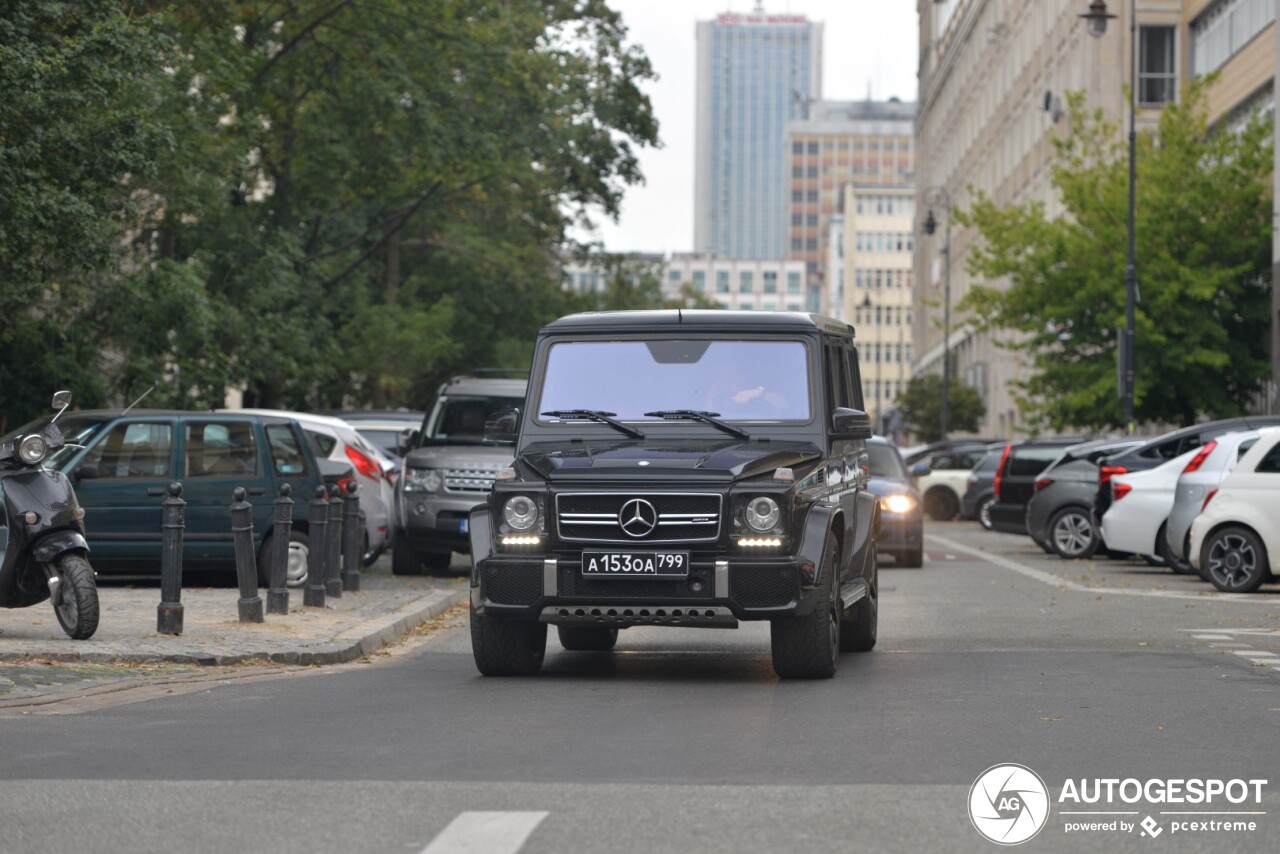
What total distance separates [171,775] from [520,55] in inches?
1298

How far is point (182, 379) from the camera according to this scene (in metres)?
32.1

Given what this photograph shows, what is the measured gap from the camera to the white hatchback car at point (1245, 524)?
21.1 metres

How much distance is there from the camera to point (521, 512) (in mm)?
12086

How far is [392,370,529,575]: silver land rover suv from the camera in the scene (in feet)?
73.2

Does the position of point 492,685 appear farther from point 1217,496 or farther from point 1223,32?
point 1223,32

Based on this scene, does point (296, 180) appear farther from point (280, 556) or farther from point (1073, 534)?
point (280, 556)

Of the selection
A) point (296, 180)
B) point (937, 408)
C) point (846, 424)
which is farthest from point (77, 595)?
point (937, 408)

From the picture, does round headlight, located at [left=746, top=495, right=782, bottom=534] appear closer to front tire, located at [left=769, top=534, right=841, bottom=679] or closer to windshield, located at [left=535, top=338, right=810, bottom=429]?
front tire, located at [left=769, top=534, right=841, bottom=679]

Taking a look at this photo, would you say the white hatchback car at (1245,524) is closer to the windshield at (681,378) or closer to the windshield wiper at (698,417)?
the windshield at (681,378)

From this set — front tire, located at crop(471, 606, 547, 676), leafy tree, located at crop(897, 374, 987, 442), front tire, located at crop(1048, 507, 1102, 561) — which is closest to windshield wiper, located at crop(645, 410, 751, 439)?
front tire, located at crop(471, 606, 547, 676)

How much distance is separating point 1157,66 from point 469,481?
139 feet

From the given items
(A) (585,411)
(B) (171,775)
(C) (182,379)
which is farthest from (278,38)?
(B) (171,775)

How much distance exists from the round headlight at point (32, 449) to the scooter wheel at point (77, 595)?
643 millimetres

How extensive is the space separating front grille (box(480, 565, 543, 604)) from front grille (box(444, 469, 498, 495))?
10242mm
